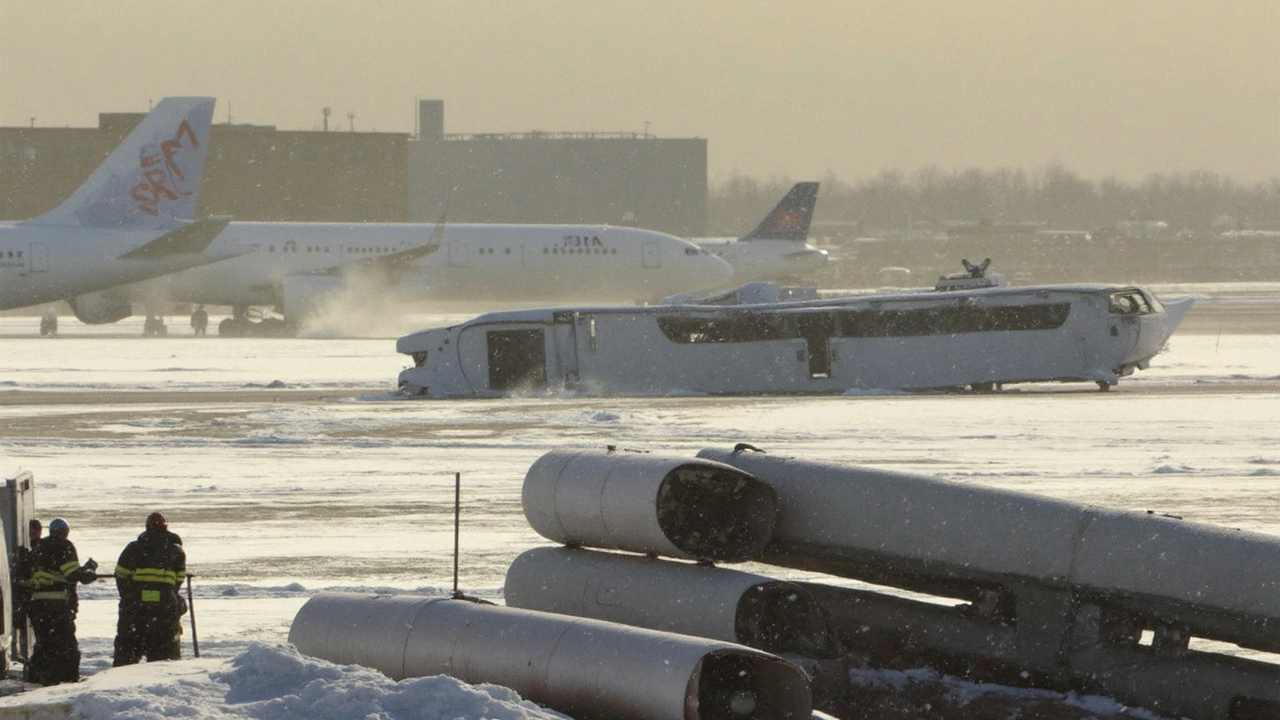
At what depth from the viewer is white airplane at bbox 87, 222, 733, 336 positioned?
193 feet

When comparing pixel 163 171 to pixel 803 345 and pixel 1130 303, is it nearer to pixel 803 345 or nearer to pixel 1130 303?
pixel 803 345

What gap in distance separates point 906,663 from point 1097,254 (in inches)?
5755

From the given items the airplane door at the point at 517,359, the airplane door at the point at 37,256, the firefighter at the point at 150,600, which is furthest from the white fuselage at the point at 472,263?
the firefighter at the point at 150,600

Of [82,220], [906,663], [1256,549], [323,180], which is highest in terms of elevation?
[323,180]

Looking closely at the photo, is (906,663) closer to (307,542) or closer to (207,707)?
(207,707)

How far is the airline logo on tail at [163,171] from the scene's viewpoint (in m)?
52.0

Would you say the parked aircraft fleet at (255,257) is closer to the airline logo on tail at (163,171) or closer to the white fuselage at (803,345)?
the airline logo on tail at (163,171)

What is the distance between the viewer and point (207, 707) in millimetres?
9445

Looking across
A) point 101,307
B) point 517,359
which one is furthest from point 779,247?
point 517,359

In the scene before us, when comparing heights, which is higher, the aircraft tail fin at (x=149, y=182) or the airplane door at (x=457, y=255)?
the aircraft tail fin at (x=149, y=182)

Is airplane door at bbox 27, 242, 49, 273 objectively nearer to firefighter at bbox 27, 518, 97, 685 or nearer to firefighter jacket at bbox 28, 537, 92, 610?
firefighter at bbox 27, 518, 97, 685

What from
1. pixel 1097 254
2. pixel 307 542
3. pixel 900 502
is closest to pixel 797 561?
pixel 900 502

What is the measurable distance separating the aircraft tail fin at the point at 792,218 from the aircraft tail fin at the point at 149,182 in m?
30.5

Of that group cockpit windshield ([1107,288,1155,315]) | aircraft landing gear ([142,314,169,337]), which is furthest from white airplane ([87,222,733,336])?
cockpit windshield ([1107,288,1155,315])
